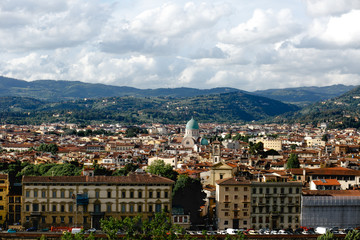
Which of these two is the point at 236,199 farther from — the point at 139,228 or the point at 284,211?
the point at 139,228

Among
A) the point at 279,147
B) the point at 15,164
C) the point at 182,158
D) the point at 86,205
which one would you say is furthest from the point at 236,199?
the point at 279,147

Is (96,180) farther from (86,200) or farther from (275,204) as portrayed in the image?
(275,204)

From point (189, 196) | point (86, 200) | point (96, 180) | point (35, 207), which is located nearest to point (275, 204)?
point (189, 196)

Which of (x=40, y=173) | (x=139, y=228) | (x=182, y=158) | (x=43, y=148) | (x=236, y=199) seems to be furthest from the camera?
(x=43, y=148)

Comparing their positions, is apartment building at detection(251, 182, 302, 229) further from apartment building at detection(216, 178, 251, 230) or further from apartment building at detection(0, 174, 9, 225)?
apartment building at detection(0, 174, 9, 225)

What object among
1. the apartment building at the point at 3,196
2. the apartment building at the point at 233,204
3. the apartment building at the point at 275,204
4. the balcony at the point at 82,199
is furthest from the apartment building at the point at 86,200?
the apartment building at the point at 275,204

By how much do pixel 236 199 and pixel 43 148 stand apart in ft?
312

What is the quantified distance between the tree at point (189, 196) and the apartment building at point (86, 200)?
14.9 feet

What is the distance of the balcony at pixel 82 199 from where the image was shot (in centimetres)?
5553

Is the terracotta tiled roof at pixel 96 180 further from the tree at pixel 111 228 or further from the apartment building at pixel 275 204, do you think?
A: the apartment building at pixel 275 204

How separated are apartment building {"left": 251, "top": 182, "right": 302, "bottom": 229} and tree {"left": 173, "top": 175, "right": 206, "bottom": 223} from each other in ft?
19.7

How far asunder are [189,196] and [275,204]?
907 cm

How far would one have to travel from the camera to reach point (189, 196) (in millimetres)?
62531

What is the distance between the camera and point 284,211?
58375mm
